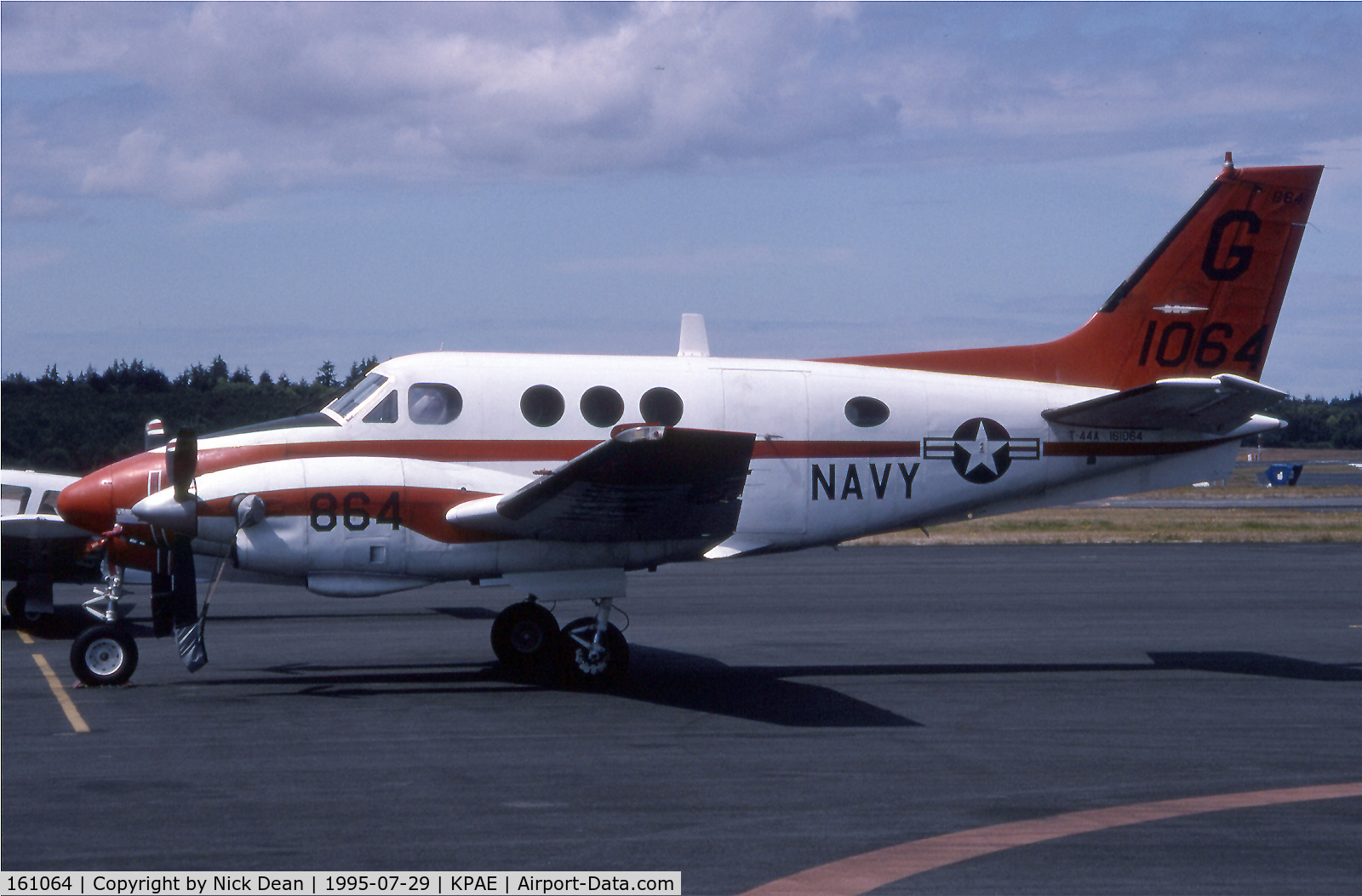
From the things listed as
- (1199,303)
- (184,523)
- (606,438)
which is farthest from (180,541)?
(1199,303)

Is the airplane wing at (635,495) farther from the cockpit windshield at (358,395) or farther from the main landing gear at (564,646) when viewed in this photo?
the cockpit windshield at (358,395)

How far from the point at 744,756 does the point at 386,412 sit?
5246mm

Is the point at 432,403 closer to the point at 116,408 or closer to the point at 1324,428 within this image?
the point at 116,408

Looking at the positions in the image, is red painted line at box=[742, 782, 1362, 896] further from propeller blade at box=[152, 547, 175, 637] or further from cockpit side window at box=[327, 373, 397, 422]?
propeller blade at box=[152, 547, 175, 637]

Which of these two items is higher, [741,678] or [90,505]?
[90,505]

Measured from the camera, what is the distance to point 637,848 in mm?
6570

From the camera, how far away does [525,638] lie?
12539 millimetres

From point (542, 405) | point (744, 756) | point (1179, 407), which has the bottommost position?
point (744, 756)

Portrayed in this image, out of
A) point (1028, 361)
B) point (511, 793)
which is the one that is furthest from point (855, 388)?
point (511, 793)

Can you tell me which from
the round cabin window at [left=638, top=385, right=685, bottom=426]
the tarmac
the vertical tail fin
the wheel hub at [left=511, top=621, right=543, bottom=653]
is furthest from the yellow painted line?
the vertical tail fin

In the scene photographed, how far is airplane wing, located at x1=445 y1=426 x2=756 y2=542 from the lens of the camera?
33.1 ft

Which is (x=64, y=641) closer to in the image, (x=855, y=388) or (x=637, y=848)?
(x=855, y=388)

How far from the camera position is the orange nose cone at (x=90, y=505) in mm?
11430

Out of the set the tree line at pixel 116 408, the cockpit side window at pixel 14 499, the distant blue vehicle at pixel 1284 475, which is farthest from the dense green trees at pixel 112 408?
the distant blue vehicle at pixel 1284 475
